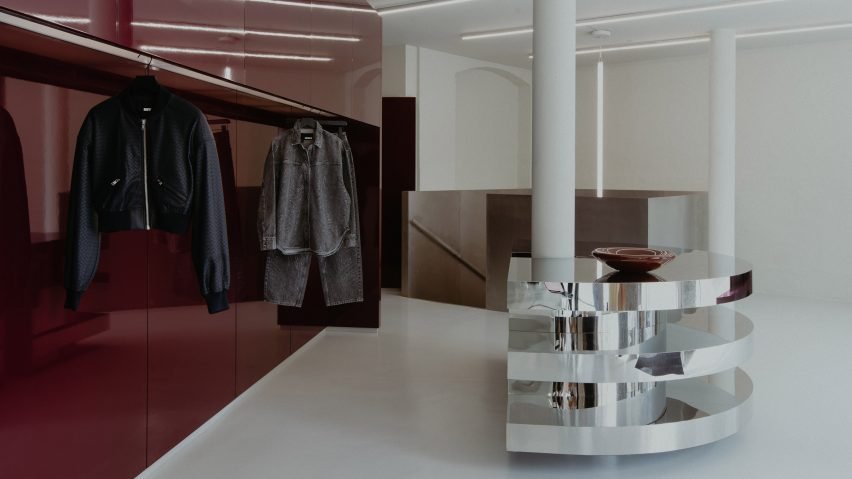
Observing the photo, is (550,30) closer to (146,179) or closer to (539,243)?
(539,243)

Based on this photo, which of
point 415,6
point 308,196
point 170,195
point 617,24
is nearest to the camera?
point 170,195

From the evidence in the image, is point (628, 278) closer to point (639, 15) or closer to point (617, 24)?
point (639, 15)

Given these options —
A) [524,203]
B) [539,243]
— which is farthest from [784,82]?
[539,243]

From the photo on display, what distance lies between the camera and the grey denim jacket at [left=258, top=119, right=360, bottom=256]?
466cm

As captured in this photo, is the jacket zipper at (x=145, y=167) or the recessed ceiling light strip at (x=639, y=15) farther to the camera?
the recessed ceiling light strip at (x=639, y=15)

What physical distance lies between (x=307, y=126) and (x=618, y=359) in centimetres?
253

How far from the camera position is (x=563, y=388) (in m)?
3.68

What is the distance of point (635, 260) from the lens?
354 centimetres

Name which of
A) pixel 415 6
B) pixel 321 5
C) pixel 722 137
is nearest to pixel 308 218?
pixel 321 5

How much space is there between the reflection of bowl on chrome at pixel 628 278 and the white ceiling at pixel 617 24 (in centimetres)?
346

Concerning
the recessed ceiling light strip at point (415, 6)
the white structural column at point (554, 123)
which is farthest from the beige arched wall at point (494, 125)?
the white structural column at point (554, 123)

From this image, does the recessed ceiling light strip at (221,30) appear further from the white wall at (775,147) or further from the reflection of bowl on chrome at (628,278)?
the white wall at (775,147)

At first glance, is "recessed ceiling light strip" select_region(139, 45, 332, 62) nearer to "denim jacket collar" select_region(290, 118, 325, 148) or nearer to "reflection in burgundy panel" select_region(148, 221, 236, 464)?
"denim jacket collar" select_region(290, 118, 325, 148)

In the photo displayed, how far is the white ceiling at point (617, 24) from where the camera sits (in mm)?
6523
